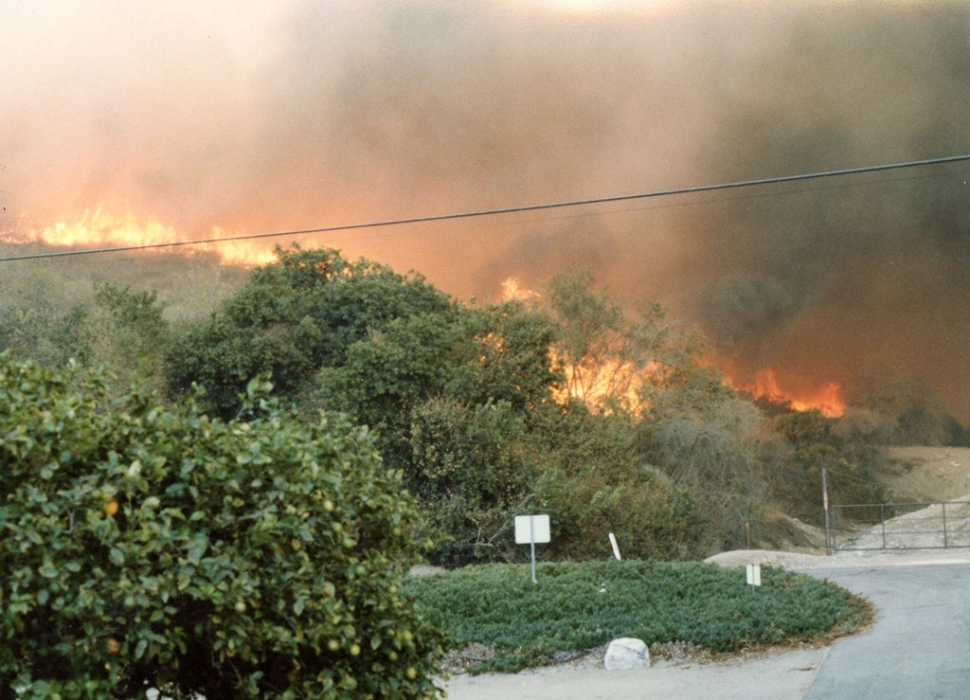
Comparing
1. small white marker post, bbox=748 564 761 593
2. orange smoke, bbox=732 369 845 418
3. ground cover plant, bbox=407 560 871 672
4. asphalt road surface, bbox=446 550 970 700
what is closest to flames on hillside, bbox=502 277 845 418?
orange smoke, bbox=732 369 845 418

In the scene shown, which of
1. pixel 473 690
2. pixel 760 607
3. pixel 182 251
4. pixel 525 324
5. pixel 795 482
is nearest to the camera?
pixel 473 690

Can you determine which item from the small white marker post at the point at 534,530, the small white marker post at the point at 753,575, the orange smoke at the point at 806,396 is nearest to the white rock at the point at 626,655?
the small white marker post at the point at 753,575

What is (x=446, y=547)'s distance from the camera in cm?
2805

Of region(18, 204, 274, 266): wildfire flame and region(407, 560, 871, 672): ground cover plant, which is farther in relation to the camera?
region(18, 204, 274, 266): wildfire flame

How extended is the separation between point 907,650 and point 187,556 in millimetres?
10701

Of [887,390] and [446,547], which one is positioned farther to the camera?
[887,390]

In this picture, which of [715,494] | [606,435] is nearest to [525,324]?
[606,435]

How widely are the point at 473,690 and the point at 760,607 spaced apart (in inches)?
186

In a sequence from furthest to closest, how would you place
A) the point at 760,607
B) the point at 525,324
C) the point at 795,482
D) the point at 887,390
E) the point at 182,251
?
the point at 182,251, the point at 887,390, the point at 795,482, the point at 525,324, the point at 760,607

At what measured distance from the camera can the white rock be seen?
13016 millimetres

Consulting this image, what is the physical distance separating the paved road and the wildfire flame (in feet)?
132

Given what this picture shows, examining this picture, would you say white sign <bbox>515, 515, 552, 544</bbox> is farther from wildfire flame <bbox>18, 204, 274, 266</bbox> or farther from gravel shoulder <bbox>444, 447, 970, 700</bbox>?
wildfire flame <bbox>18, 204, 274, 266</bbox>

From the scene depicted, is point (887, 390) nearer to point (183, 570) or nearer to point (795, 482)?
point (795, 482)

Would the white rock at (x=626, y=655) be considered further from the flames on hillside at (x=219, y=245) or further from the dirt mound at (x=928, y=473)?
the dirt mound at (x=928, y=473)
